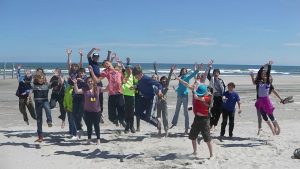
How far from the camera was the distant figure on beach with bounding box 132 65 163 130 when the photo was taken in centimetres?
1023

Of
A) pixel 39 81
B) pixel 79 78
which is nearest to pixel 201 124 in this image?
pixel 79 78

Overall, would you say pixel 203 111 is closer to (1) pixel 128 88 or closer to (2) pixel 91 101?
(2) pixel 91 101

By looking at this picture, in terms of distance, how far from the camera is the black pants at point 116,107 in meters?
11.1

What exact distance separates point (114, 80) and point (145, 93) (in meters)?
0.94

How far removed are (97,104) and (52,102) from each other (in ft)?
7.99

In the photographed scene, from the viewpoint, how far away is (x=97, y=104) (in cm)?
994

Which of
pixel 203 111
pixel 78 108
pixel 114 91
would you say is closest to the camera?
pixel 203 111

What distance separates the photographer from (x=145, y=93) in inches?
410

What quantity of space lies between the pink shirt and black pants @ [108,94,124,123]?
0.60 feet

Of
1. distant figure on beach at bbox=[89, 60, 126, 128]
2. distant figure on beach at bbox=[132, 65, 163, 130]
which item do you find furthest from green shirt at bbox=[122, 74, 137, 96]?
distant figure on beach at bbox=[132, 65, 163, 130]

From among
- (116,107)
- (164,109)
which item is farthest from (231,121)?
(116,107)

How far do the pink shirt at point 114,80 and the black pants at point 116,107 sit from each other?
0.18 m

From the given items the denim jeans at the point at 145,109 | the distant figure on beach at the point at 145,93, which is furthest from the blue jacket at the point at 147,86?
the denim jeans at the point at 145,109

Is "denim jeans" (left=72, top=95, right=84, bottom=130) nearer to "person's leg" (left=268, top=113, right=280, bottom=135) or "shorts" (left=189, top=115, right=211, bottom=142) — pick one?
"shorts" (left=189, top=115, right=211, bottom=142)
